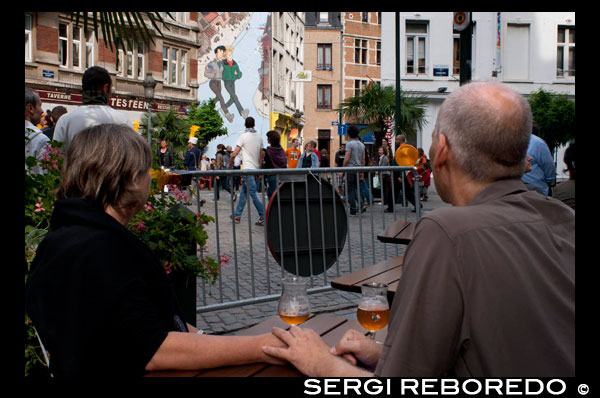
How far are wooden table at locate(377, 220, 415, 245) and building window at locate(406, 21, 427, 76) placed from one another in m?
25.3

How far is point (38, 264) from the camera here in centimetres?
180

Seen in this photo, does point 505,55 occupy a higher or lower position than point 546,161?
higher

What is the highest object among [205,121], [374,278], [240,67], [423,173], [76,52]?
[240,67]

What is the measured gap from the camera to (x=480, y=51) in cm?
2897

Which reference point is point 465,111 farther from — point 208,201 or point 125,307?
point 208,201

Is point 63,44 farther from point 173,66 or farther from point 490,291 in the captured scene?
point 490,291

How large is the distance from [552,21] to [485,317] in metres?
31.9

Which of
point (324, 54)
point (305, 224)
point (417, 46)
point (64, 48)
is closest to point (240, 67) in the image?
point (324, 54)

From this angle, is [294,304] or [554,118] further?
[554,118]

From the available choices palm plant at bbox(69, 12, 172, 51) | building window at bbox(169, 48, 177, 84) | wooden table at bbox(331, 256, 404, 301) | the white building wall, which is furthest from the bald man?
building window at bbox(169, 48, 177, 84)

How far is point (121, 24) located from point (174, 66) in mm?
38607

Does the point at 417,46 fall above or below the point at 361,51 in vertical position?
below

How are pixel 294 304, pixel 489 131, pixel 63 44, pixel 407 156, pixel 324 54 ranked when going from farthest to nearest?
pixel 324 54, pixel 63 44, pixel 407 156, pixel 294 304, pixel 489 131
